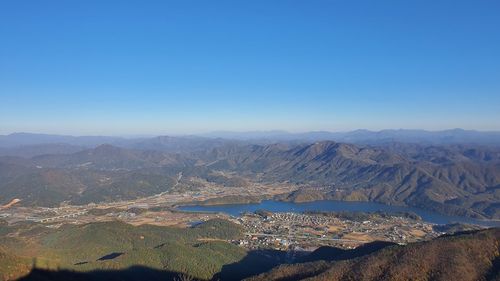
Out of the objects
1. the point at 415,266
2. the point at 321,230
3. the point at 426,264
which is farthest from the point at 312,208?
the point at 415,266

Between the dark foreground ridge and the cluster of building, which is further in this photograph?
the cluster of building

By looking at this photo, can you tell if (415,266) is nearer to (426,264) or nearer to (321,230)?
(426,264)

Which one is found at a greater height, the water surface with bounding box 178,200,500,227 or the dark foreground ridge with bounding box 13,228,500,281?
the dark foreground ridge with bounding box 13,228,500,281

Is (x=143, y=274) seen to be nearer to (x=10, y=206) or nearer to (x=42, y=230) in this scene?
(x=42, y=230)

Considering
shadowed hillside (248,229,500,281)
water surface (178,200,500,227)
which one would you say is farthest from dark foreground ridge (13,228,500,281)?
water surface (178,200,500,227)

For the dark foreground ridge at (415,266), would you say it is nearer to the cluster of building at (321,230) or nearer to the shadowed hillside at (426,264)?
the shadowed hillside at (426,264)

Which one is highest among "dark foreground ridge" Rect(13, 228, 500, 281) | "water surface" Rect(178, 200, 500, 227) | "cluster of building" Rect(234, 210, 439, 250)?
"dark foreground ridge" Rect(13, 228, 500, 281)

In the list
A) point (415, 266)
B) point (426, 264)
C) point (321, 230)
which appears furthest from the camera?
point (321, 230)

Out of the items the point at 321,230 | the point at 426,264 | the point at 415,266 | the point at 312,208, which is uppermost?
the point at 426,264

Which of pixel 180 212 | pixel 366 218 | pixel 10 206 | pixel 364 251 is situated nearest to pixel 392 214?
pixel 366 218

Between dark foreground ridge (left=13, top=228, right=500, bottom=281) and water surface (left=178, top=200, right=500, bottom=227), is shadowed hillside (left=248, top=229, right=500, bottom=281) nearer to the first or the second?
dark foreground ridge (left=13, top=228, right=500, bottom=281)

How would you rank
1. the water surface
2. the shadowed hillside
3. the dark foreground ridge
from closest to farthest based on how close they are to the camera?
the shadowed hillside < the dark foreground ridge < the water surface
